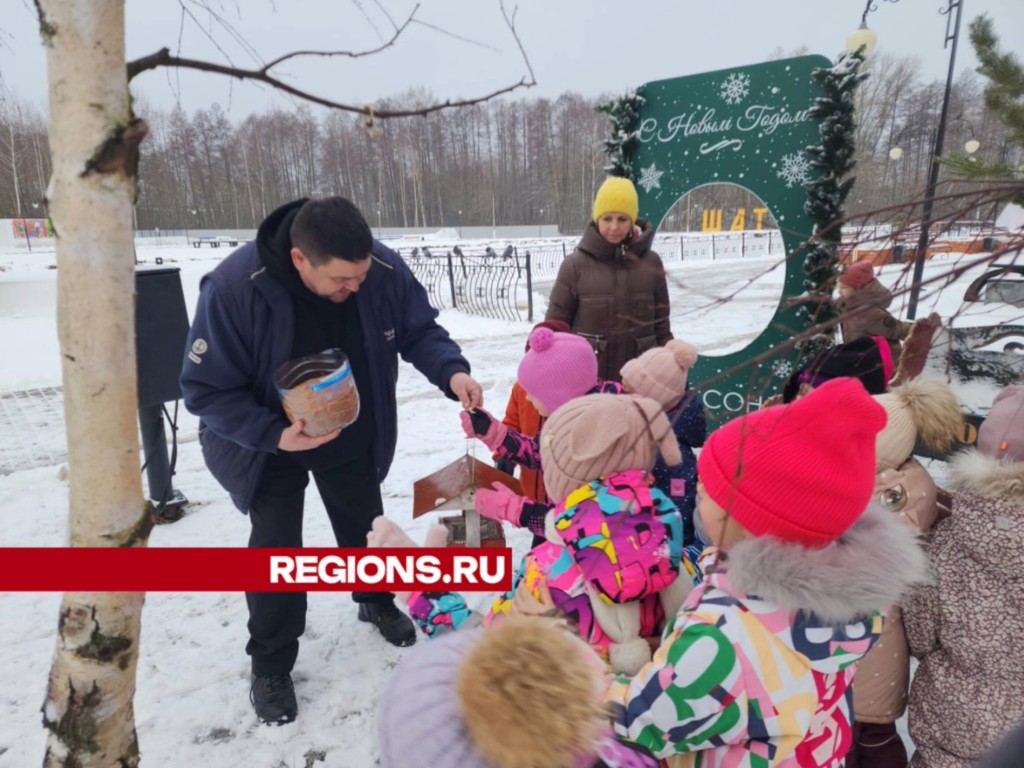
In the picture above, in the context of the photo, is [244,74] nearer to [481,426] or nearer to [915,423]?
[481,426]

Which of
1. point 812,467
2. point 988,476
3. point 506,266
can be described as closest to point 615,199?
point 988,476

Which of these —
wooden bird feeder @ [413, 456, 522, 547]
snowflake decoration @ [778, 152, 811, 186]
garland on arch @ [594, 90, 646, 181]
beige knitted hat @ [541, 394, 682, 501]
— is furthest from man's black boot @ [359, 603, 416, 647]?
snowflake decoration @ [778, 152, 811, 186]

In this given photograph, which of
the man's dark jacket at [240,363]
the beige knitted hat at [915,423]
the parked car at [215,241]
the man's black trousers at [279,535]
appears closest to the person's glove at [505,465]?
the man's black trousers at [279,535]

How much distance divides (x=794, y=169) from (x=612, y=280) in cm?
189

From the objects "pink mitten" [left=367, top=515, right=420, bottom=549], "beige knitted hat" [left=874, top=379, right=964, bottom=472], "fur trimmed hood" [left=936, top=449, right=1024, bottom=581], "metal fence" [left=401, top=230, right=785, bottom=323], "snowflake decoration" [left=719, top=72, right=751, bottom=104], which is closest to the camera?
"fur trimmed hood" [left=936, top=449, right=1024, bottom=581]

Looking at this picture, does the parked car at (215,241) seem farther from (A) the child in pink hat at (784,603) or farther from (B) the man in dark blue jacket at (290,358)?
(A) the child in pink hat at (784,603)

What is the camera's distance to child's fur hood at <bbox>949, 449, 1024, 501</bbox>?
1.48 meters

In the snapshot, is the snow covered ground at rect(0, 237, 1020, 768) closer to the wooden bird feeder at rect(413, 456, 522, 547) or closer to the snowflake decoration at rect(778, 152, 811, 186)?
the wooden bird feeder at rect(413, 456, 522, 547)

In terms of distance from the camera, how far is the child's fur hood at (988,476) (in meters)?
1.48

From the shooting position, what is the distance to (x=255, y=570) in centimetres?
238

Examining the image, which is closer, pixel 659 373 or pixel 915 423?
pixel 915 423

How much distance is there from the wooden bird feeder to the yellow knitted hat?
6.08 ft

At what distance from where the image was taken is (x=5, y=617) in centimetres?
287

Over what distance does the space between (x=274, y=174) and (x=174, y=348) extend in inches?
2031
